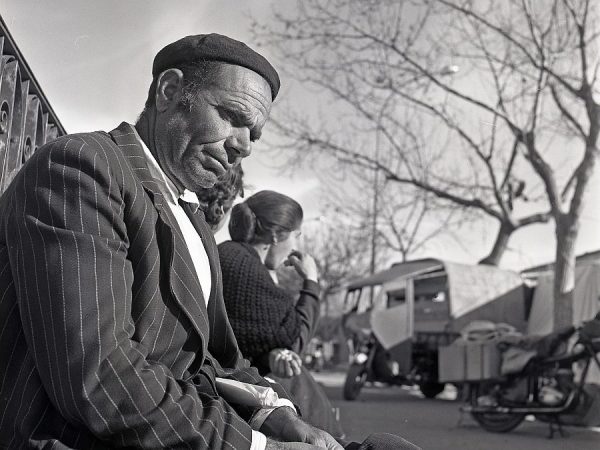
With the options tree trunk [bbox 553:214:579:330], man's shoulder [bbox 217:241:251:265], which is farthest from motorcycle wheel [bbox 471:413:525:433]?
man's shoulder [bbox 217:241:251:265]

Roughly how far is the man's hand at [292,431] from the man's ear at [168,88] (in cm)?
62

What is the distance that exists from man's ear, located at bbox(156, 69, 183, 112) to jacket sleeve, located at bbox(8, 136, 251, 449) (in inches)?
11.4

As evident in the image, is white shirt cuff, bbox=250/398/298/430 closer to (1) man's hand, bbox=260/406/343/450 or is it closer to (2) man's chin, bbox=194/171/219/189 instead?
(1) man's hand, bbox=260/406/343/450

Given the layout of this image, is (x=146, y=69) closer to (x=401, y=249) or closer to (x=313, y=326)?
(x=313, y=326)

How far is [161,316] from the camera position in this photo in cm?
115

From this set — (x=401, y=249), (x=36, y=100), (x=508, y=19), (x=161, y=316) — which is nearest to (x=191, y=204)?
(x=161, y=316)

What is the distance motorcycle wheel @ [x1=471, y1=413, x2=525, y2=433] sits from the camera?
647cm

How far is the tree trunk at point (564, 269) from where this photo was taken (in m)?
8.78

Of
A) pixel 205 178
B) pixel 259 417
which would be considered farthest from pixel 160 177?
pixel 259 417

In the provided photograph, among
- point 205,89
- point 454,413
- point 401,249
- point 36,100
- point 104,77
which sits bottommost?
point 454,413

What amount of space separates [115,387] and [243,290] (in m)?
1.34

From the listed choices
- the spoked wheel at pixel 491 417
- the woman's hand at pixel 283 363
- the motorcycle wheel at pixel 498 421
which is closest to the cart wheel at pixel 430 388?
the spoked wheel at pixel 491 417

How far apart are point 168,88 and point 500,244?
32.1 feet

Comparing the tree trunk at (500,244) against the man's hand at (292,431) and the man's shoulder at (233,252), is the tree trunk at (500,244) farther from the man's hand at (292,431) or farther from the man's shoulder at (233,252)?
the man's hand at (292,431)
